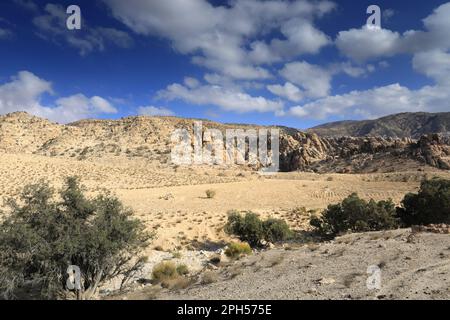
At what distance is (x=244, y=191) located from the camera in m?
33.0

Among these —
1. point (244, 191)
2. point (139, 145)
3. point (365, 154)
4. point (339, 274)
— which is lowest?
point (339, 274)

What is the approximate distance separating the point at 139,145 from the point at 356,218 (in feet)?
155

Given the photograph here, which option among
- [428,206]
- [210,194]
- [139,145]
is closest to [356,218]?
[428,206]

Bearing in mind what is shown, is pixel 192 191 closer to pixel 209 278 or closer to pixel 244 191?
pixel 244 191

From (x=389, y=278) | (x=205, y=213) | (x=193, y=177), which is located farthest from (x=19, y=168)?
(x=389, y=278)

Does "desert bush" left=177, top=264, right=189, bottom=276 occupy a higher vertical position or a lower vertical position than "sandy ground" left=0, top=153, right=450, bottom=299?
lower

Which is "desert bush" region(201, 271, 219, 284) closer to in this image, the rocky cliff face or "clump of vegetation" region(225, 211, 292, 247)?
"clump of vegetation" region(225, 211, 292, 247)

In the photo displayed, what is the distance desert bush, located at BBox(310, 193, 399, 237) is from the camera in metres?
18.8

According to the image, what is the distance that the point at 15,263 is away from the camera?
32.1 ft

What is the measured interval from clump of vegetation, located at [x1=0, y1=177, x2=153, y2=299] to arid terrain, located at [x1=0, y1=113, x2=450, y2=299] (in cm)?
176

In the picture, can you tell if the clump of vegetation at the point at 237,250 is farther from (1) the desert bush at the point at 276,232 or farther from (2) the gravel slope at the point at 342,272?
(1) the desert bush at the point at 276,232

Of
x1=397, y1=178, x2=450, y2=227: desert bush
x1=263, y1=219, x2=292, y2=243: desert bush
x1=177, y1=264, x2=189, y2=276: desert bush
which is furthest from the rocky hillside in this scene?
x1=177, y1=264, x2=189, y2=276: desert bush

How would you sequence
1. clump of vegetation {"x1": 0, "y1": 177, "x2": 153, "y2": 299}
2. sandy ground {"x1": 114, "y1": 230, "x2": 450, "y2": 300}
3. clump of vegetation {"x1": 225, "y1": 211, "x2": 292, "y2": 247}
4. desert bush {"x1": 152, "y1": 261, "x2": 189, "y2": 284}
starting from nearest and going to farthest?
sandy ground {"x1": 114, "y1": 230, "x2": 450, "y2": 300} < clump of vegetation {"x1": 0, "y1": 177, "x2": 153, "y2": 299} < desert bush {"x1": 152, "y1": 261, "x2": 189, "y2": 284} < clump of vegetation {"x1": 225, "y1": 211, "x2": 292, "y2": 247}

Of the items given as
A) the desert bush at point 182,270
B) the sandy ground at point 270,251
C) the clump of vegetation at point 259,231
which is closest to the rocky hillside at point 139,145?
the sandy ground at point 270,251
